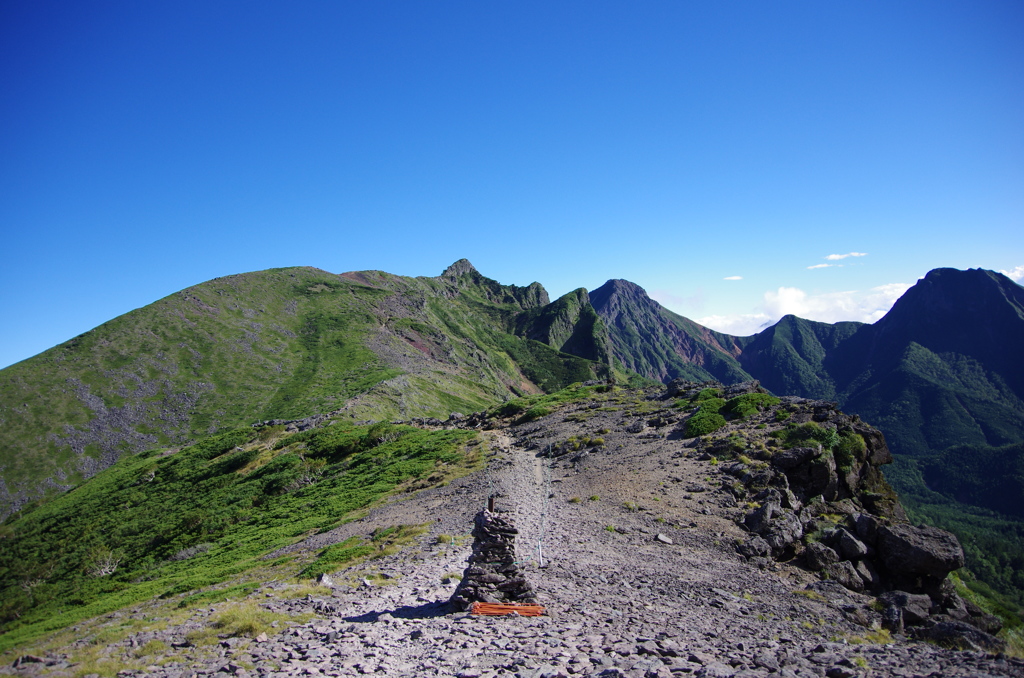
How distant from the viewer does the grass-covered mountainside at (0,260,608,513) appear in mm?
82812

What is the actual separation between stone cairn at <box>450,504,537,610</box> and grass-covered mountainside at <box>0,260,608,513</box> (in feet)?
186

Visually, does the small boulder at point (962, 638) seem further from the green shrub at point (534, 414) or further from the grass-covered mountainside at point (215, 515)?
the green shrub at point (534, 414)

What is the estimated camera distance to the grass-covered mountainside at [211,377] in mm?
82812

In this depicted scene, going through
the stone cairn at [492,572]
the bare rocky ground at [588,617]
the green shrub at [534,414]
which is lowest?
the bare rocky ground at [588,617]

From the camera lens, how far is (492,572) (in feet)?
49.6

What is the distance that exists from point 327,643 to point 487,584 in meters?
4.74

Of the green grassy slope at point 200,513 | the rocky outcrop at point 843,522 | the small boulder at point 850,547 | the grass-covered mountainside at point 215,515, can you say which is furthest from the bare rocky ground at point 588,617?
the green grassy slope at point 200,513

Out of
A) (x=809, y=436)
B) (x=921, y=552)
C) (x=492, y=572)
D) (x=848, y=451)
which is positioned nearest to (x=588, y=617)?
(x=492, y=572)

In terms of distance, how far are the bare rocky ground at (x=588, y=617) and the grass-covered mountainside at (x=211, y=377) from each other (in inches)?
2029

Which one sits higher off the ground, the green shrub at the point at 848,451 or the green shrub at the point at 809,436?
→ the green shrub at the point at 809,436

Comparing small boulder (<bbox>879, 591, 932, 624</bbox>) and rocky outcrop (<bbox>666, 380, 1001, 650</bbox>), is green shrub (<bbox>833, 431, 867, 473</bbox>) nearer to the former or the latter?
rocky outcrop (<bbox>666, 380, 1001, 650</bbox>)

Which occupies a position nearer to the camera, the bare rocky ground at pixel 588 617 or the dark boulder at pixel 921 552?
the bare rocky ground at pixel 588 617

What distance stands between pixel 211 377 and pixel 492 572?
11159cm

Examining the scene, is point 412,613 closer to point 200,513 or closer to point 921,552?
point 921,552
